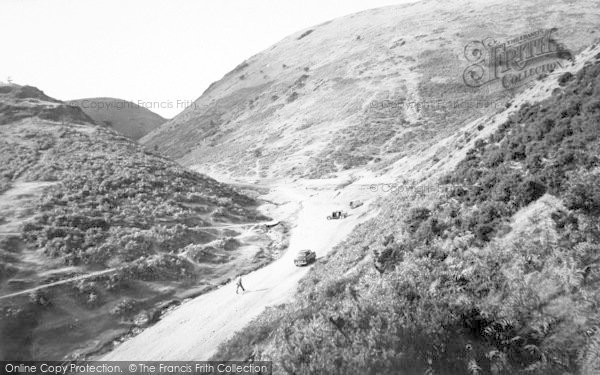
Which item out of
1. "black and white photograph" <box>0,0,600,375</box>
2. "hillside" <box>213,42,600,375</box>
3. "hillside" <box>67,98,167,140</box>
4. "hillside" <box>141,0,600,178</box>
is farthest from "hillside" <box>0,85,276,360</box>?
"hillside" <box>67,98,167,140</box>

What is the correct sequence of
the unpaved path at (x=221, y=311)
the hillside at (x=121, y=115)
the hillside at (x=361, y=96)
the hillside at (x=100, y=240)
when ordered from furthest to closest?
the hillside at (x=121, y=115) < the hillside at (x=361, y=96) < the hillside at (x=100, y=240) < the unpaved path at (x=221, y=311)

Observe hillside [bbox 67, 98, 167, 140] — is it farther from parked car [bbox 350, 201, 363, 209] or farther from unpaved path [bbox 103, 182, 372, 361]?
unpaved path [bbox 103, 182, 372, 361]

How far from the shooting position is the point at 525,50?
315 ft

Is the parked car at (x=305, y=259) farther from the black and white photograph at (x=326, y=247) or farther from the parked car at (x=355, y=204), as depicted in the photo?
the parked car at (x=355, y=204)

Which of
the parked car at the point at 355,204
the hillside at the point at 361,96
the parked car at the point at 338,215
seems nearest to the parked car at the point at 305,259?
the parked car at the point at 338,215

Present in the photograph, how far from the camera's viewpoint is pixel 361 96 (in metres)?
104

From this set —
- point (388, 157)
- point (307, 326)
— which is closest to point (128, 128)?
point (388, 157)

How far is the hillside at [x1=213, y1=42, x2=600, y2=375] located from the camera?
10.6 meters

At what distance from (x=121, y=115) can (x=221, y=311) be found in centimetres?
17223

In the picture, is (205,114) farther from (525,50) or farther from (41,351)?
(41,351)

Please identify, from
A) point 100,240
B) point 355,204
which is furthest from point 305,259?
point 100,240

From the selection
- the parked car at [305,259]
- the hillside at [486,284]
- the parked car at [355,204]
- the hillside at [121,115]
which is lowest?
Result: the parked car at [355,204]

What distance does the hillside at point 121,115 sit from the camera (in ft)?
545

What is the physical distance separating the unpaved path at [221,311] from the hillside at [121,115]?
483ft
